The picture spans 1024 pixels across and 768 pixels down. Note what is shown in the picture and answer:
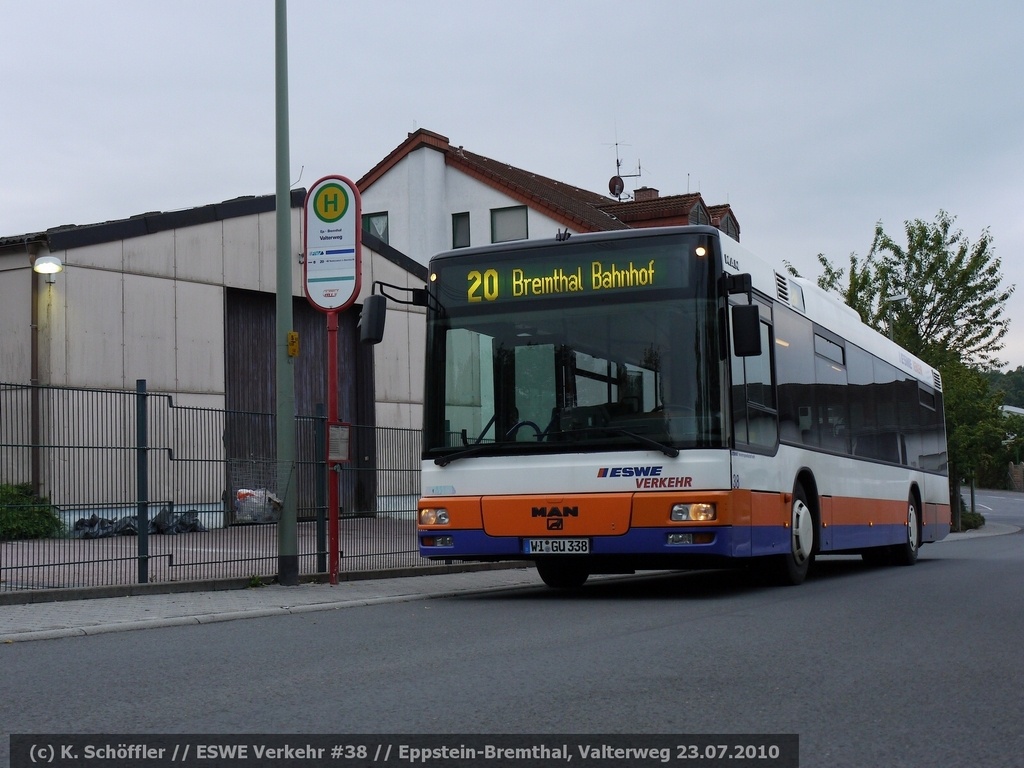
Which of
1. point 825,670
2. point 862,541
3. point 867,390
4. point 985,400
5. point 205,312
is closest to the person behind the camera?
point 825,670

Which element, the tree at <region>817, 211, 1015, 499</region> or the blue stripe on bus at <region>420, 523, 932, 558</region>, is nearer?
the blue stripe on bus at <region>420, 523, 932, 558</region>

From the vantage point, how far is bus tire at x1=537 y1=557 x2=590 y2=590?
14164mm

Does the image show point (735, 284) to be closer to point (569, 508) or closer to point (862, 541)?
point (569, 508)

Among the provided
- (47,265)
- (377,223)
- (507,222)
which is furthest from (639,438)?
(377,223)

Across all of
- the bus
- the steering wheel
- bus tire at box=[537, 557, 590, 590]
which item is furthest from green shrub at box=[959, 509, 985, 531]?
the steering wheel

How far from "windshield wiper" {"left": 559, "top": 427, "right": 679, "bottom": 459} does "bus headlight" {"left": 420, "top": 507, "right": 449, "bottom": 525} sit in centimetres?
151

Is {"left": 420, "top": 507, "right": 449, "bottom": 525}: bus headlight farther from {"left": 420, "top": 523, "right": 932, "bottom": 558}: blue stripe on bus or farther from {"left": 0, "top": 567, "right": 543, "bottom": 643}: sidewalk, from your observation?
{"left": 0, "top": 567, "right": 543, "bottom": 643}: sidewalk

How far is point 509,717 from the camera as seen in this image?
5.73 m

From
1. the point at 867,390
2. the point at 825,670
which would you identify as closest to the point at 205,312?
the point at 867,390

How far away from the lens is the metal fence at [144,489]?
40.3ft

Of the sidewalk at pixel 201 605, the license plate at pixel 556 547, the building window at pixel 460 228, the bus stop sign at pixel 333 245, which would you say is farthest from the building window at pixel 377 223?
the license plate at pixel 556 547

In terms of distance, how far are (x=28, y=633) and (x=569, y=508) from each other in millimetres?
4724

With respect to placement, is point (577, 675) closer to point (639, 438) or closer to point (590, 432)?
point (639, 438)

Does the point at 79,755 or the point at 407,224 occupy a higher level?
the point at 407,224
